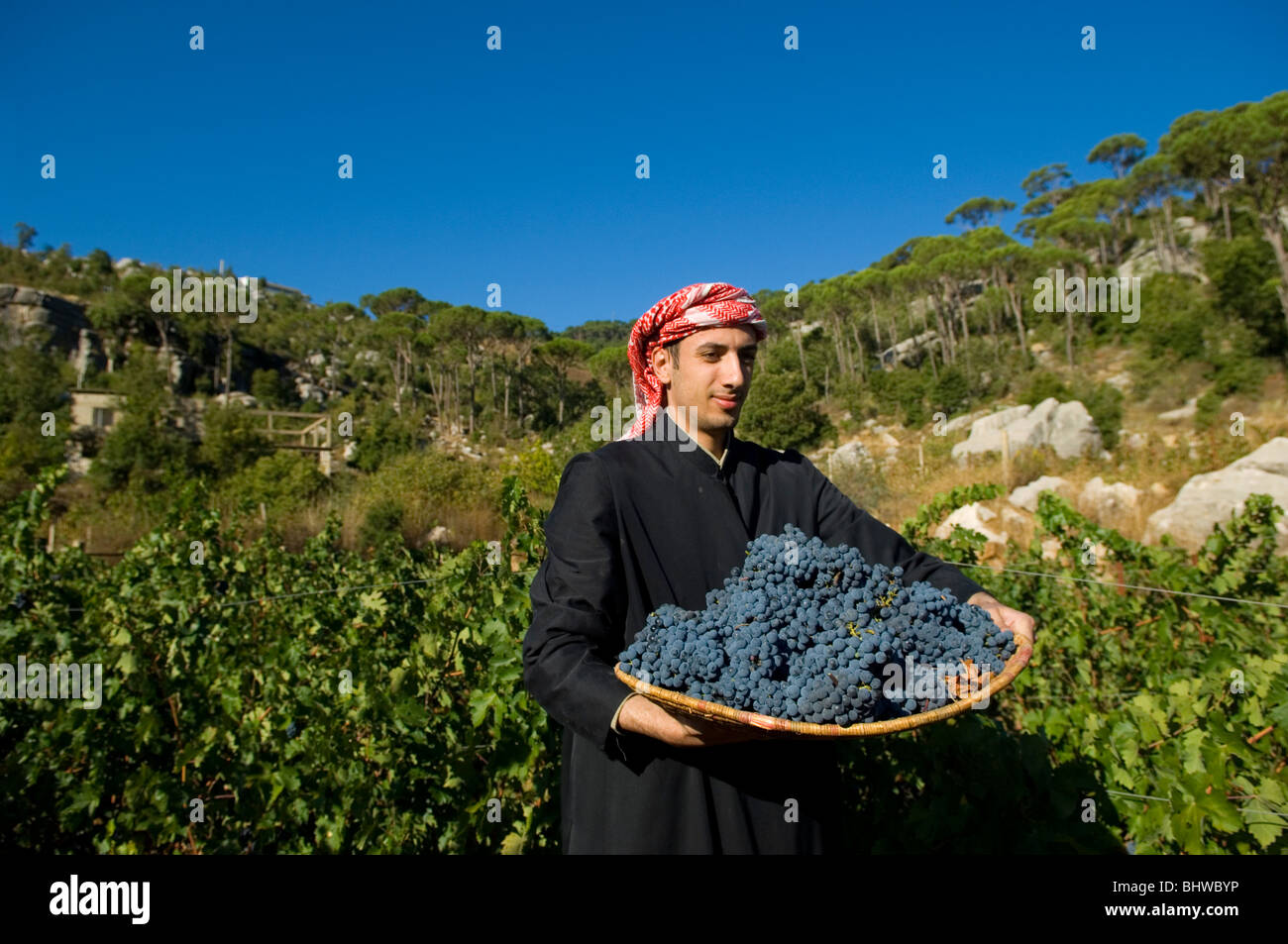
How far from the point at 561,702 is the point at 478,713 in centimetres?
139

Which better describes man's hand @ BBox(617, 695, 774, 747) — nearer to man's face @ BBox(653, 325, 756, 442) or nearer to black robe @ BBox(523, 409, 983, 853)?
black robe @ BBox(523, 409, 983, 853)

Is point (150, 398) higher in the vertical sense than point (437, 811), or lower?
higher

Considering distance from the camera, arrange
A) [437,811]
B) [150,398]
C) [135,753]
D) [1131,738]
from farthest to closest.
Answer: [150,398]
[135,753]
[437,811]
[1131,738]

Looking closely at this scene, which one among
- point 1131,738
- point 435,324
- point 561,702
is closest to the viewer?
point 561,702

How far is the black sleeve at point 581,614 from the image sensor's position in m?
1.27

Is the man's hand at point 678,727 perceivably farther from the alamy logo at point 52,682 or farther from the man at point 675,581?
the alamy logo at point 52,682

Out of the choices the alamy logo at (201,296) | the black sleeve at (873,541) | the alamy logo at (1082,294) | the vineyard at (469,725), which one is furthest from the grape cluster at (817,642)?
the alamy logo at (201,296)

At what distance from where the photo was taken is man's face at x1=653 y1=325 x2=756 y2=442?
5.25ft

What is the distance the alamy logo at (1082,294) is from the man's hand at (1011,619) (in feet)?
112
